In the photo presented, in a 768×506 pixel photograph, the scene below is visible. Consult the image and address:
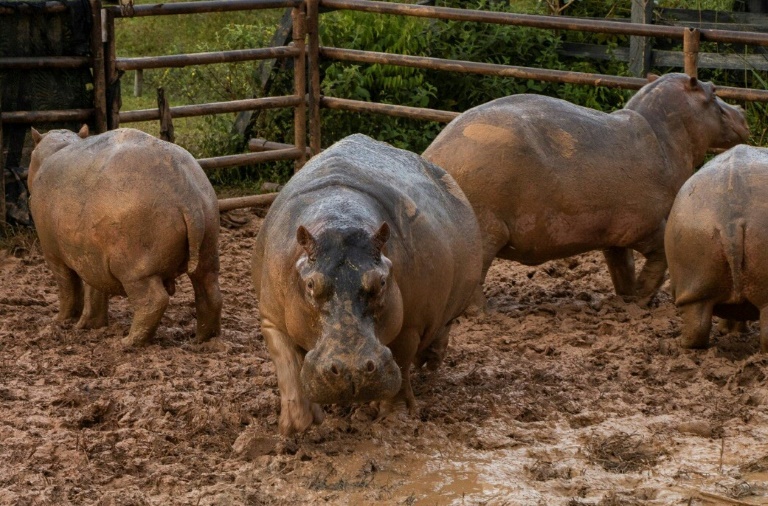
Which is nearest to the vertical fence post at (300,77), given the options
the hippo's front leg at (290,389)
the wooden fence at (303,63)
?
the wooden fence at (303,63)

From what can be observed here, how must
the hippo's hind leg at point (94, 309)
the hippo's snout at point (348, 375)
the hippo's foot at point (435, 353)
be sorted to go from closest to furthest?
the hippo's snout at point (348, 375) → the hippo's foot at point (435, 353) → the hippo's hind leg at point (94, 309)

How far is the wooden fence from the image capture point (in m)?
8.16

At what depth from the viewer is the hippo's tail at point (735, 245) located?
5.74m

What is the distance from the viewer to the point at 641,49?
10.1 m

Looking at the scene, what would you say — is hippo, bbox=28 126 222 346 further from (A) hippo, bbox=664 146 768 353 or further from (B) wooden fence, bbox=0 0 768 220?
(A) hippo, bbox=664 146 768 353

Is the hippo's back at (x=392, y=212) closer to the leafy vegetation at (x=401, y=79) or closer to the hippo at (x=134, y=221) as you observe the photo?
the hippo at (x=134, y=221)

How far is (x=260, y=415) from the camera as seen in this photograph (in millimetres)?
5172

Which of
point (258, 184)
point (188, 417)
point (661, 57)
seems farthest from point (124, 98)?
point (188, 417)

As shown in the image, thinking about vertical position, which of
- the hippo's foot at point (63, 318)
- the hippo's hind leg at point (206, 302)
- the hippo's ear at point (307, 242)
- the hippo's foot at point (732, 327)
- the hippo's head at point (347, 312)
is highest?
the hippo's ear at point (307, 242)

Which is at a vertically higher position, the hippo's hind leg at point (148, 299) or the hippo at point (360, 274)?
the hippo at point (360, 274)

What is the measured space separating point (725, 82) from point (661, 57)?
546 millimetres

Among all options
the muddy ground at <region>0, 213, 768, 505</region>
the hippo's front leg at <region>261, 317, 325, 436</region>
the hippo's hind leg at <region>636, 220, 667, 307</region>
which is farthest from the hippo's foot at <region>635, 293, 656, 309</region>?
the hippo's front leg at <region>261, 317, 325, 436</region>

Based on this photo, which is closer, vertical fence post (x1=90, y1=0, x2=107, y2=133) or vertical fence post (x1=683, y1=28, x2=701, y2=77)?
vertical fence post (x1=683, y1=28, x2=701, y2=77)

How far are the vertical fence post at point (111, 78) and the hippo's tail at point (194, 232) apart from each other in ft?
8.34
